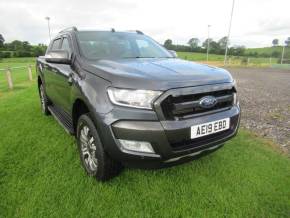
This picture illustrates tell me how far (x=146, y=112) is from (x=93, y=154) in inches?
37.0

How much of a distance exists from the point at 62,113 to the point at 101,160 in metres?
1.78

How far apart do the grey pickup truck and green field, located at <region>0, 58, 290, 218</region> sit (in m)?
0.28

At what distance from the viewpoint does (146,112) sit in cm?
196

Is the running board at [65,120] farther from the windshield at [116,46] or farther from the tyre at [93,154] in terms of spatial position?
the windshield at [116,46]

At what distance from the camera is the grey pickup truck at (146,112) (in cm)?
197

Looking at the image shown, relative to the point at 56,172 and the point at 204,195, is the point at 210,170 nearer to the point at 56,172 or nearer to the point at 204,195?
the point at 204,195

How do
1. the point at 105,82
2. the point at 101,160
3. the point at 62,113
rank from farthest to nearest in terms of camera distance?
the point at 62,113 < the point at 101,160 < the point at 105,82

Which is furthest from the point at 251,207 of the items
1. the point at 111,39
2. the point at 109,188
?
the point at 111,39

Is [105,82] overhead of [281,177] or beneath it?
overhead

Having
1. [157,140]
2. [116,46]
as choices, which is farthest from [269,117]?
[157,140]

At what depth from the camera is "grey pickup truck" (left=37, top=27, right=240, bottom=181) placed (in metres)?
1.97

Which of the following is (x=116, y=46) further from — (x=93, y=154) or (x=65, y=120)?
(x=93, y=154)

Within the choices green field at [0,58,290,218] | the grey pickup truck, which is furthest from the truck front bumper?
green field at [0,58,290,218]

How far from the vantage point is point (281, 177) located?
2.71 meters
